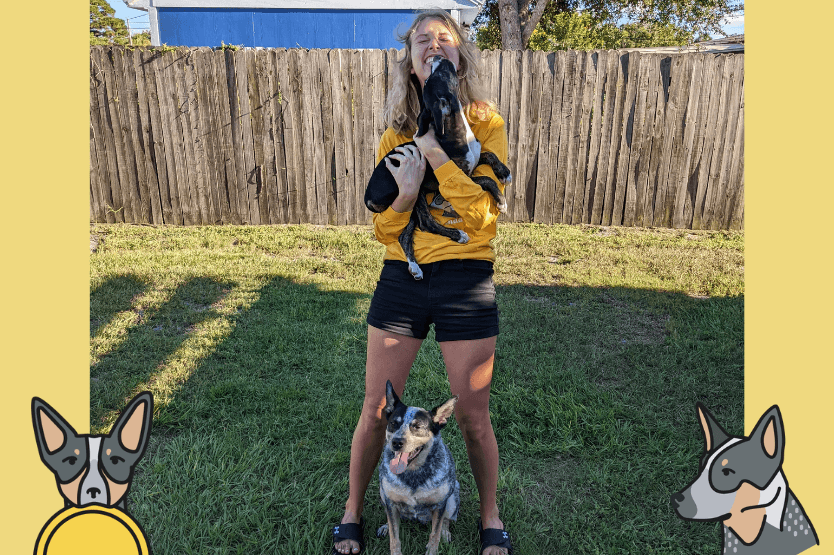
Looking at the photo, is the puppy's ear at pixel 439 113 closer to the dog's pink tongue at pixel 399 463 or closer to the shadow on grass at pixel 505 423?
the dog's pink tongue at pixel 399 463

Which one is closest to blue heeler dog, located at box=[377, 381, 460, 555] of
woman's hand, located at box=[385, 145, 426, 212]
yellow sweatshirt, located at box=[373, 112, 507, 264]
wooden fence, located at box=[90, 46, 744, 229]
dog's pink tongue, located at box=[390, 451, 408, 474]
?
dog's pink tongue, located at box=[390, 451, 408, 474]

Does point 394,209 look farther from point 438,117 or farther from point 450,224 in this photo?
point 438,117

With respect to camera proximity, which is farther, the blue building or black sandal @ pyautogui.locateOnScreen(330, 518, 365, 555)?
the blue building

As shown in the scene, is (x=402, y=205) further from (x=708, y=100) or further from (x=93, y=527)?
(x=708, y=100)

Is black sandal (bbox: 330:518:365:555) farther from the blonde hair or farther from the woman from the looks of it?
the blonde hair

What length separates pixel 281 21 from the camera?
1259 cm

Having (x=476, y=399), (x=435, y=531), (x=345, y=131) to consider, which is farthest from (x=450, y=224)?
(x=345, y=131)

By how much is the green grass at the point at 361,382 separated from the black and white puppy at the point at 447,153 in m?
1.47

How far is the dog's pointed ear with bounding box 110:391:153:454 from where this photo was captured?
176 cm

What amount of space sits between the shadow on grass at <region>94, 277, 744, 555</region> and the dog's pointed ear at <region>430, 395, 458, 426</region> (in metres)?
→ 0.65

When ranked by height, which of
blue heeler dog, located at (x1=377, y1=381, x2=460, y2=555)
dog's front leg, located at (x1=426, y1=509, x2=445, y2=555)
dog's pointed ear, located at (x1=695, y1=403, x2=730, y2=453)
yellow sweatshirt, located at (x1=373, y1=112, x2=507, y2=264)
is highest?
yellow sweatshirt, located at (x1=373, y1=112, x2=507, y2=264)

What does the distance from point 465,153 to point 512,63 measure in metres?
5.54

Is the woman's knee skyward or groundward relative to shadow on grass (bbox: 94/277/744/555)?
skyward

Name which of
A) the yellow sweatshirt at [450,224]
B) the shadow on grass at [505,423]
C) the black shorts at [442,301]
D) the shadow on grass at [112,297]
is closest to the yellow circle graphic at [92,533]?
the shadow on grass at [505,423]
